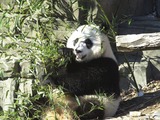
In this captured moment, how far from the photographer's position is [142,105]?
17.2 ft

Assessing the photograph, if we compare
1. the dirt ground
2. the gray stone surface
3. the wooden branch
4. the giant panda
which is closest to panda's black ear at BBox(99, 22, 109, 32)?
the giant panda

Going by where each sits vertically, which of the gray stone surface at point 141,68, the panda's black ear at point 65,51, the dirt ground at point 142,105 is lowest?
the dirt ground at point 142,105

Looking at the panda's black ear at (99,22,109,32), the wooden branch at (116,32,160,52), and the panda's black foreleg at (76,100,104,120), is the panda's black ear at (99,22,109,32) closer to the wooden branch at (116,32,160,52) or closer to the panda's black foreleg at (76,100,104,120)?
the wooden branch at (116,32,160,52)

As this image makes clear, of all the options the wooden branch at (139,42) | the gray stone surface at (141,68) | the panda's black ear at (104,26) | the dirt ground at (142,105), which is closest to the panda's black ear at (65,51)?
the panda's black ear at (104,26)

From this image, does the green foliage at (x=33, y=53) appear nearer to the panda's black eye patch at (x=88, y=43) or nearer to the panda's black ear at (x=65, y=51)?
the panda's black ear at (x=65, y=51)

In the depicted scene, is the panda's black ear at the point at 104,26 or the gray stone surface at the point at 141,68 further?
the gray stone surface at the point at 141,68

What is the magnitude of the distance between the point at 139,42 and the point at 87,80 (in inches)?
25.5

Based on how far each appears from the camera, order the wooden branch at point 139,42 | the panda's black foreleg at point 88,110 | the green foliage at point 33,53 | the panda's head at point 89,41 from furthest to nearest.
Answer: the panda's head at point 89,41, the panda's black foreleg at point 88,110, the green foliage at point 33,53, the wooden branch at point 139,42

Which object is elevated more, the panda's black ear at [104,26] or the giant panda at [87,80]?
the panda's black ear at [104,26]

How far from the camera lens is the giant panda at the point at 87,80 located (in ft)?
15.9

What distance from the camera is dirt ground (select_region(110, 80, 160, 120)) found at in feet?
15.7

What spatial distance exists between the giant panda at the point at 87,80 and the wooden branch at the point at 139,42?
0.45 metres

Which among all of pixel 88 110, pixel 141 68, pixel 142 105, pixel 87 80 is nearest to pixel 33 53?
pixel 87 80

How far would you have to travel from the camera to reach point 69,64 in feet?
16.4
